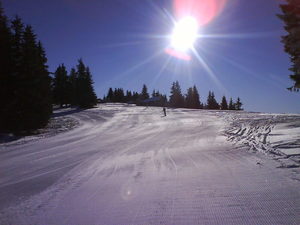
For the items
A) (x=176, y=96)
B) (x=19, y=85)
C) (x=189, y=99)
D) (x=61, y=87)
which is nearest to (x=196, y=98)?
(x=189, y=99)

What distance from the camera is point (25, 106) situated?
21484mm

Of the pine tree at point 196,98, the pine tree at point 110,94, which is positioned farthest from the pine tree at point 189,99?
the pine tree at point 110,94

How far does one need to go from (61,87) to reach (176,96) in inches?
1681

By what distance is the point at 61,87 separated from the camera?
6047cm

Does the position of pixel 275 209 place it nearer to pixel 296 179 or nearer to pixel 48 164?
pixel 296 179

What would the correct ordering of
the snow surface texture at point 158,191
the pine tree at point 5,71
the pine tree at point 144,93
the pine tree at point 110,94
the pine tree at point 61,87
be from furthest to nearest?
the pine tree at point 110,94, the pine tree at point 144,93, the pine tree at point 61,87, the pine tree at point 5,71, the snow surface texture at point 158,191

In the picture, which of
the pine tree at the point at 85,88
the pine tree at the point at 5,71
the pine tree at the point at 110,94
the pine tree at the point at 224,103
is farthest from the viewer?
the pine tree at the point at 110,94

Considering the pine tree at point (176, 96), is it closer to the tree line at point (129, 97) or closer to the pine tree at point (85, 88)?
the tree line at point (129, 97)

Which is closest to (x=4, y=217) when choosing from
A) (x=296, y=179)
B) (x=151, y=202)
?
(x=151, y=202)

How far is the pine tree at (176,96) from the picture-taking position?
88812 mm

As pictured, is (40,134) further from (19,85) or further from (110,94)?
(110,94)

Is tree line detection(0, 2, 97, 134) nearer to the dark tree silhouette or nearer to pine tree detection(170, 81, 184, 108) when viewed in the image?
the dark tree silhouette

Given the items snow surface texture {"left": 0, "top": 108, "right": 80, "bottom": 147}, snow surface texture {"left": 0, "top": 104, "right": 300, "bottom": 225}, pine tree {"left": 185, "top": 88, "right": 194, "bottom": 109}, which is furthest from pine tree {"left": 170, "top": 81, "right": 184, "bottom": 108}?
snow surface texture {"left": 0, "top": 104, "right": 300, "bottom": 225}

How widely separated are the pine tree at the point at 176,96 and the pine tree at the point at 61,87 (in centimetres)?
4007
